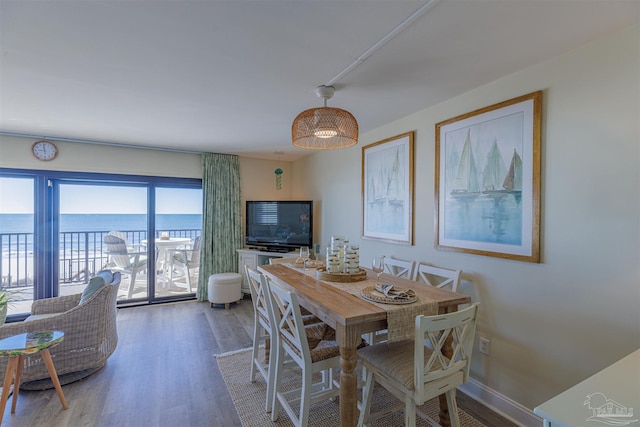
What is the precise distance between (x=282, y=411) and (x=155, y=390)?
1.07m

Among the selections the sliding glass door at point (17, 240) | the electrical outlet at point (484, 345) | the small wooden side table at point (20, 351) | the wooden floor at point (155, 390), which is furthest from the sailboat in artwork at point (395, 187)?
the sliding glass door at point (17, 240)

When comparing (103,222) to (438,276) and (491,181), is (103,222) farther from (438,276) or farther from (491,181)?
(491,181)

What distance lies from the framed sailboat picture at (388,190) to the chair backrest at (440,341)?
1.35m

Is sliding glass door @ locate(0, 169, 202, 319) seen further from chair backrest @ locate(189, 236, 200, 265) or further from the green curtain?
the green curtain

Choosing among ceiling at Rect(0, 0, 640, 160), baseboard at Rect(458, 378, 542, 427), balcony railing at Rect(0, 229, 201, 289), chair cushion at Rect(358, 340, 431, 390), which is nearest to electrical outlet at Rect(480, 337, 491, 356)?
baseboard at Rect(458, 378, 542, 427)

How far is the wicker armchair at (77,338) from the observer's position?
2.22m

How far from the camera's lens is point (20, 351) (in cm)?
188

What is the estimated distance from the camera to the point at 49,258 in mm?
3756

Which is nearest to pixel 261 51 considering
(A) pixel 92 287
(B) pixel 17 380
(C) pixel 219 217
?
(A) pixel 92 287

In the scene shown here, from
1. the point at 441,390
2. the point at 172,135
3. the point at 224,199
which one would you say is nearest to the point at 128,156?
the point at 172,135

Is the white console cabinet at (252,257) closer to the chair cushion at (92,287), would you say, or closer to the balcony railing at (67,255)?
the balcony railing at (67,255)

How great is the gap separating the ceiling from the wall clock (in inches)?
32.4

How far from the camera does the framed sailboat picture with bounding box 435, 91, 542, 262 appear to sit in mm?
1882

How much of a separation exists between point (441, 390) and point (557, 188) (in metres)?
1.40
